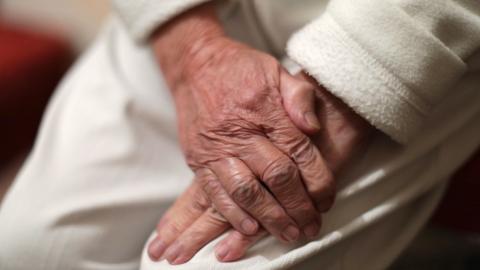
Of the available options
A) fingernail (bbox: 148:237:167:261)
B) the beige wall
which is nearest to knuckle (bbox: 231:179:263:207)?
fingernail (bbox: 148:237:167:261)

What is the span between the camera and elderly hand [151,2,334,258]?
430 millimetres

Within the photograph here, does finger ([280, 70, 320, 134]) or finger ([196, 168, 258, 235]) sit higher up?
finger ([280, 70, 320, 134])

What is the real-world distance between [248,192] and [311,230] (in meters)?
0.07

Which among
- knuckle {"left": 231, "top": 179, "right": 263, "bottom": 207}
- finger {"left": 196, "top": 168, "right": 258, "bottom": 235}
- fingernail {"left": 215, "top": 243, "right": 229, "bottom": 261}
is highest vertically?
knuckle {"left": 231, "top": 179, "right": 263, "bottom": 207}

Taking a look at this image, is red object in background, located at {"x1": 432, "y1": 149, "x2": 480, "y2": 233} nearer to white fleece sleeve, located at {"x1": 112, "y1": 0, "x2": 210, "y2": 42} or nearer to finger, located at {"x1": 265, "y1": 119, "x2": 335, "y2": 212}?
finger, located at {"x1": 265, "y1": 119, "x2": 335, "y2": 212}

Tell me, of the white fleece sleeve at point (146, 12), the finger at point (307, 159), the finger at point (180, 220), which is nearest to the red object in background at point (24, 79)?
the white fleece sleeve at point (146, 12)

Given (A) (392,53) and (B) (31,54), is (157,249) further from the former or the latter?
(B) (31,54)

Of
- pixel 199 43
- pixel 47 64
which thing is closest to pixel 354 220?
pixel 199 43

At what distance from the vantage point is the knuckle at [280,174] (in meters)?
0.42

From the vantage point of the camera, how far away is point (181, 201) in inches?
20.2

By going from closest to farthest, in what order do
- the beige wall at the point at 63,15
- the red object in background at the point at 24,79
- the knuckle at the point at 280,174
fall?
the knuckle at the point at 280,174 < the red object in background at the point at 24,79 < the beige wall at the point at 63,15

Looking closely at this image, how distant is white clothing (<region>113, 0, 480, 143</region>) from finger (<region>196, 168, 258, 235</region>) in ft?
0.47

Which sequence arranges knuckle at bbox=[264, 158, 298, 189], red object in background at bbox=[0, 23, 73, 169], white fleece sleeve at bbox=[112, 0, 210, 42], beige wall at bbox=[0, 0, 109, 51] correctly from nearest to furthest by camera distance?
knuckle at bbox=[264, 158, 298, 189] < white fleece sleeve at bbox=[112, 0, 210, 42] < red object in background at bbox=[0, 23, 73, 169] < beige wall at bbox=[0, 0, 109, 51]

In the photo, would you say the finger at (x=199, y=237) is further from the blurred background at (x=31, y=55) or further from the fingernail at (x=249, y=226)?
the blurred background at (x=31, y=55)
